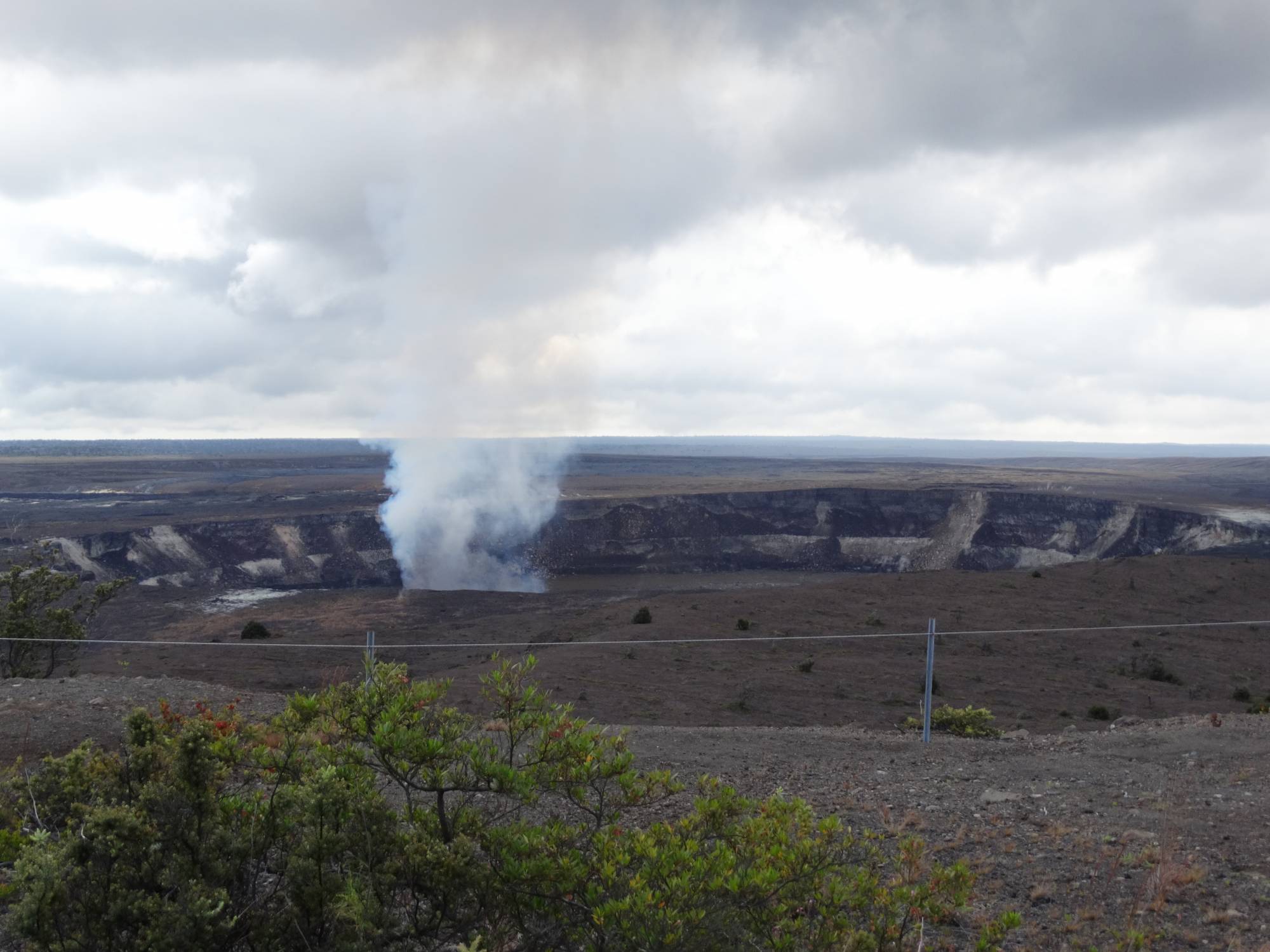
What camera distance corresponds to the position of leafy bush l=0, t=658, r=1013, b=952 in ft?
13.0

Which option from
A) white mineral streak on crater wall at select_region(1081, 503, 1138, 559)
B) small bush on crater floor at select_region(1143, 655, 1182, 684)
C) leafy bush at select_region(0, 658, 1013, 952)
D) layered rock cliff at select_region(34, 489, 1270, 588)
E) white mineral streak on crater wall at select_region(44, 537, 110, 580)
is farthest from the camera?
white mineral streak on crater wall at select_region(1081, 503, 1138, 559)

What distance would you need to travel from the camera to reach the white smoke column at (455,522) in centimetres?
5634

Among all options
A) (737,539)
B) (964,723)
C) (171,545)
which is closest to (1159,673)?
(964,723)

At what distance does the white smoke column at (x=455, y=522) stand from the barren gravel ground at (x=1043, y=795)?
40826 mm

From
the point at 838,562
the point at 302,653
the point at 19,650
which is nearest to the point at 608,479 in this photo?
the point at 838,562

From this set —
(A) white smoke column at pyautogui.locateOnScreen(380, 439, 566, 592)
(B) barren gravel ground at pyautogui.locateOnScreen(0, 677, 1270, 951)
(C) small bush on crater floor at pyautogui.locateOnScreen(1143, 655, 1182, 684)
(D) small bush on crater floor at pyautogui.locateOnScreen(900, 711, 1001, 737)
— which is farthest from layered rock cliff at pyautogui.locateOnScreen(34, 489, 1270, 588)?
(B) barren gravel ground at pyautogui.locateOnScreen(0, 677, 1270, 951)

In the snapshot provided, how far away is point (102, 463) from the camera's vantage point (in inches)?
6112

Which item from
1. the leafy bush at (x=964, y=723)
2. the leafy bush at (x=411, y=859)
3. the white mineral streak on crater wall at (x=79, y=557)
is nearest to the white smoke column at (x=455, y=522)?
the white mineral streak on crater wall at (x=79, y=557)

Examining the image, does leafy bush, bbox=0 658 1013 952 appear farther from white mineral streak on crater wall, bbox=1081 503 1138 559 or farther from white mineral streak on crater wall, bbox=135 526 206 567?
white mineral streak on crater wall, bbox=1081 503 1138 559

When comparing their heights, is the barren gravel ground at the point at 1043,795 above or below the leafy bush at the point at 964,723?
above

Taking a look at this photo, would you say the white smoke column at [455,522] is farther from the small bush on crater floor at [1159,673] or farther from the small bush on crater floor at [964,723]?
the small bush on crater floor at [964,723]

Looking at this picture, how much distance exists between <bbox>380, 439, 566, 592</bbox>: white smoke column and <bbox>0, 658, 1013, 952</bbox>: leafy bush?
48.3 meters

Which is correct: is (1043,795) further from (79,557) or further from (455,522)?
(79,557)

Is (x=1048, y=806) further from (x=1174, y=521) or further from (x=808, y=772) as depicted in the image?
(x=1174, y=521)
